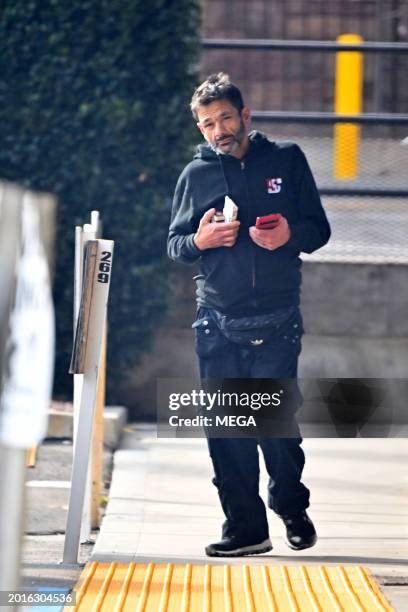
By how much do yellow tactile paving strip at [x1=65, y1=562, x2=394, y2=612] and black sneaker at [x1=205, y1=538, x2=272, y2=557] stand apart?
5.3 inches

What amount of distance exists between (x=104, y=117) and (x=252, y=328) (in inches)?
120

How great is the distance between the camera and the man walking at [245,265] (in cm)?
496

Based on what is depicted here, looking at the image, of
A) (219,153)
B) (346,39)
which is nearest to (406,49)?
(346,39)

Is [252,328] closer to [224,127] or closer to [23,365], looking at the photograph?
[224,127]

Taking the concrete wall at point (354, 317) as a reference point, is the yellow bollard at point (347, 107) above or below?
above

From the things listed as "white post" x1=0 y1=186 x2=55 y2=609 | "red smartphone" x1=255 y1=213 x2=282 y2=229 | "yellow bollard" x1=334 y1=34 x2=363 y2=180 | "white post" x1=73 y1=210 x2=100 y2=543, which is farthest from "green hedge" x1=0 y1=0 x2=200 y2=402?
"white post" x1=0 y1=186 x2=55 y2=609

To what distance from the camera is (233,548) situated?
5133 mm

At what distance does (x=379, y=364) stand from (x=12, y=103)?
2655 mm

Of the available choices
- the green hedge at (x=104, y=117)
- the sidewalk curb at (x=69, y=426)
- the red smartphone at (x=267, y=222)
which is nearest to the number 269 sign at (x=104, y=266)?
the red smartphone at (x=267, y=222)

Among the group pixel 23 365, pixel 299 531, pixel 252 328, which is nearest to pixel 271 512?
pixel 299 531

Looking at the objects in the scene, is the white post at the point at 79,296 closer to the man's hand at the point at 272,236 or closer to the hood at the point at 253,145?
the hood at the point at 253,145

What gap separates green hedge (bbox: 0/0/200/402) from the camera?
25.3ft

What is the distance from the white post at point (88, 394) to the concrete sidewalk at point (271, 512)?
0.78ft

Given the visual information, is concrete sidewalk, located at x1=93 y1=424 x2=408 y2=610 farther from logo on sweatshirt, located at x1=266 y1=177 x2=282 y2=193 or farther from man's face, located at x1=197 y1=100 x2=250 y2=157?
man's face, located at x1=197 y1=100 x2=250 y2=157
